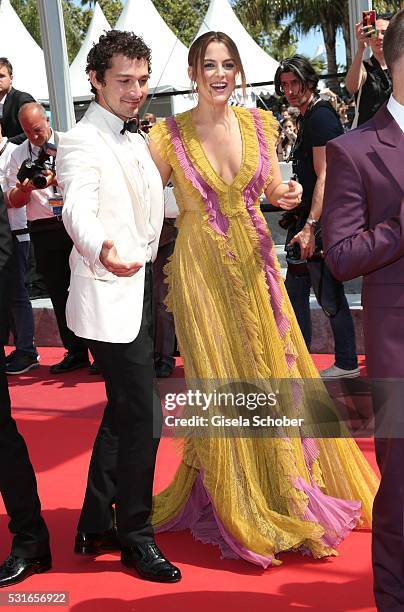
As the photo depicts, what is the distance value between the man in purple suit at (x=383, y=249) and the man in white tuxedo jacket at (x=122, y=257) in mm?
801

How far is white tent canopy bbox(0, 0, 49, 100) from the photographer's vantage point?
2253 centimetres

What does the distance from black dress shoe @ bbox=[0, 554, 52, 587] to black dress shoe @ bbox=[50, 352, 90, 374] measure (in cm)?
364

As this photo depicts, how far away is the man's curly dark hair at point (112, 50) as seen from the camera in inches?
124

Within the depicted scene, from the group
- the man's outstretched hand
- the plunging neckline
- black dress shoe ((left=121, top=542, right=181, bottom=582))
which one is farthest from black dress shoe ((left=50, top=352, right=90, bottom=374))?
the man's outstretched hand

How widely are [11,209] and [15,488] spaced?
12.9 ft

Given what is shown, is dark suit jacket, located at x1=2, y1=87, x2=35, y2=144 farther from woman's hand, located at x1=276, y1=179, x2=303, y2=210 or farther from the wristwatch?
woman's hand, located at x1=276, y1=179, x2=303, y2=210

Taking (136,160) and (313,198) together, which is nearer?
(136,160)

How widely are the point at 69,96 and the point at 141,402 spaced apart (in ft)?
19.1

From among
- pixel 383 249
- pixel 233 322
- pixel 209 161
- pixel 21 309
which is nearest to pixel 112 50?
pixel 209 161

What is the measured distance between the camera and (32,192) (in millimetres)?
6641

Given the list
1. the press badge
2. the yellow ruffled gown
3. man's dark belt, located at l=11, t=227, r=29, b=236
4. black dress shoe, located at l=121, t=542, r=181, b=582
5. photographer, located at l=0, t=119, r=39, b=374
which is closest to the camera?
black dress shoe, located at l=121, t=542, r=181, b=582

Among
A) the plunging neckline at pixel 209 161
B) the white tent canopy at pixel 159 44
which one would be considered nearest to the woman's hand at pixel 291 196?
the plunging neckline at pixel 209 161

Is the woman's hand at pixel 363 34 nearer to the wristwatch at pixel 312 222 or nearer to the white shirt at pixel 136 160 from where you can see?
the wristwatch at pixel 312 222

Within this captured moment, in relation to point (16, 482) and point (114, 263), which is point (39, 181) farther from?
point (114, 263)
